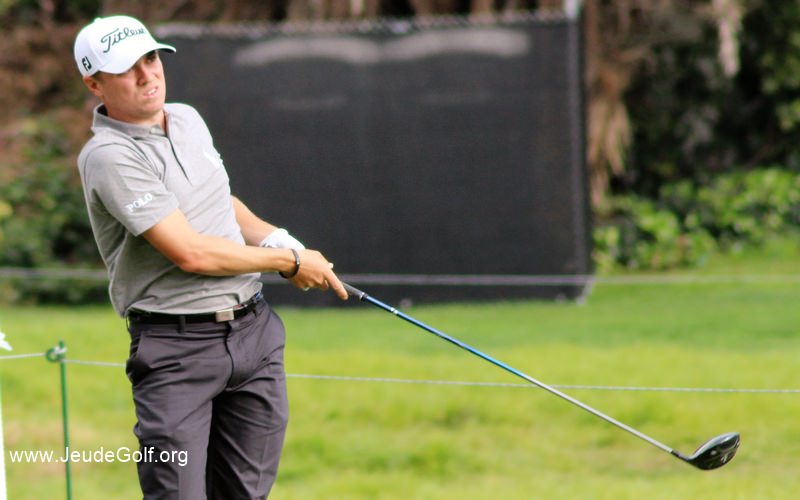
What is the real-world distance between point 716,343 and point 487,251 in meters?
2.61

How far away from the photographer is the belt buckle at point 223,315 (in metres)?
3.81

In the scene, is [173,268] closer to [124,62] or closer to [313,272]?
[313,272]

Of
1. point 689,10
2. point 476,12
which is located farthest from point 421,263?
point 689,10

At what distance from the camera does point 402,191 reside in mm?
10617

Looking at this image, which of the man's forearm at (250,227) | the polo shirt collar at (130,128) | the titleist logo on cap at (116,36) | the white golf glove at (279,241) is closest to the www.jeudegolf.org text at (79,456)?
the man's forearm at (250,227)

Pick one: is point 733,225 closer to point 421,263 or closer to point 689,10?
point 689,10

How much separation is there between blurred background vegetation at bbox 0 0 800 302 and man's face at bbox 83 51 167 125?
7.96 meters

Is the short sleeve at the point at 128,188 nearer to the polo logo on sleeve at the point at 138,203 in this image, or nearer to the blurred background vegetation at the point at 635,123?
the polo logo on sleeve at the point at 138,203

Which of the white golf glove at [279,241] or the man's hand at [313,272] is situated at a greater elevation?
the white golf glove at [279,241]

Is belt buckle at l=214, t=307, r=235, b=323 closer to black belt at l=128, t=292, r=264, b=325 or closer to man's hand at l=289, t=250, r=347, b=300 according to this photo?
black belt at l=128, t=292, r=264, b=325

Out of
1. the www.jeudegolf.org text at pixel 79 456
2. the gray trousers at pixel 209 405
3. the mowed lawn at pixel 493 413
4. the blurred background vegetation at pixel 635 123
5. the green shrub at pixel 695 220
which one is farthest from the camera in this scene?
the green shrub at pixel 695 220

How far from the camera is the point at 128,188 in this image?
11.8 feet

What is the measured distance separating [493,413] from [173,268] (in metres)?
3.76

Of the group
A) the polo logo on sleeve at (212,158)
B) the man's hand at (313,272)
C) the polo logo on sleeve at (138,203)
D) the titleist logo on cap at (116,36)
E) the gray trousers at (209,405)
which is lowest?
the gray trousers at (209,405)
